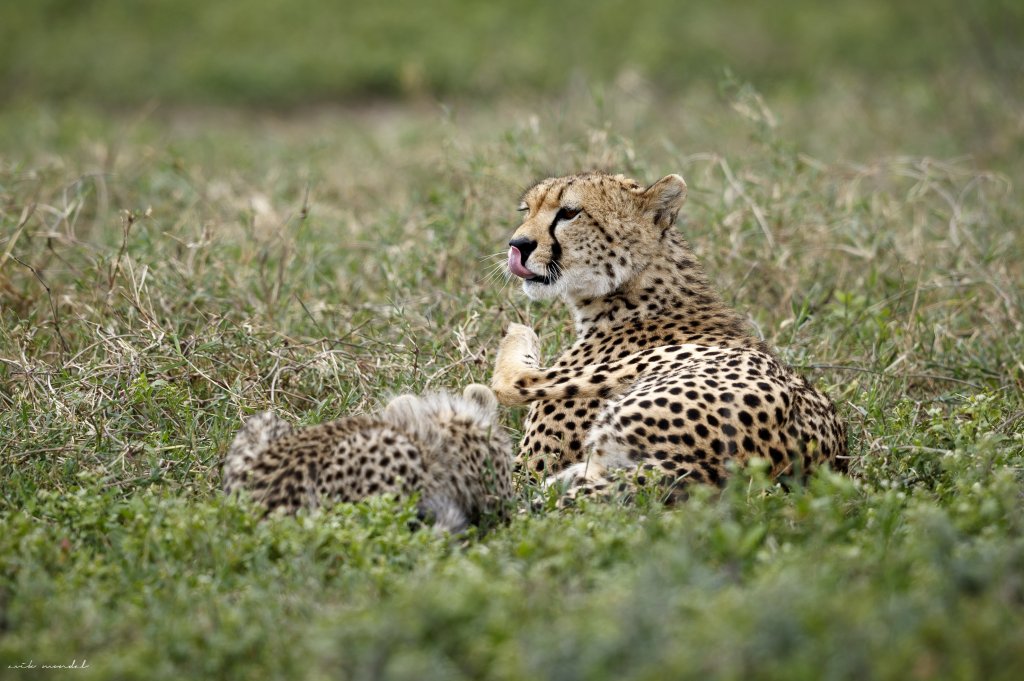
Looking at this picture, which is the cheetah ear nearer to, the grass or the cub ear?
the grass

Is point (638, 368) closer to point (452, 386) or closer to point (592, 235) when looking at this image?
point (592, 235)

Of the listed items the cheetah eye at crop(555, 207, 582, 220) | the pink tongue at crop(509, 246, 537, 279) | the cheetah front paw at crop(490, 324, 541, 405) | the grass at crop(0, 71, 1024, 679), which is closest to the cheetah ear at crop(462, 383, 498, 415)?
the cheetah front paw at crop(490, 324, 541, 405)

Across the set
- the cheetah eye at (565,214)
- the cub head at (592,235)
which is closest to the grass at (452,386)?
the cub head at (592,235)

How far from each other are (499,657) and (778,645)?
52 cm

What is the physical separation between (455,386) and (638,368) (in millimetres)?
786

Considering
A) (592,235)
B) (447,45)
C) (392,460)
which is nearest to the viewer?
(392,460)

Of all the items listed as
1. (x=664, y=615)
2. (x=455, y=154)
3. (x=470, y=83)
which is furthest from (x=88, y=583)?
(x=470, y=83)

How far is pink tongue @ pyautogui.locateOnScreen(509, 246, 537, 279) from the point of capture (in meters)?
4.52

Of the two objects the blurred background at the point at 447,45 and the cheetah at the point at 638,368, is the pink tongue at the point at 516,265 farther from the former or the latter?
the blurred background at the point at 447,45

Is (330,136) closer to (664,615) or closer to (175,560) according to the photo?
(175,560)

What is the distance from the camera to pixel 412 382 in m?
4.49

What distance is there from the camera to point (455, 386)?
4.68 metres

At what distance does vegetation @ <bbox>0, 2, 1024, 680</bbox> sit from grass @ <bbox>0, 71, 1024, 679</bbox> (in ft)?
0.04

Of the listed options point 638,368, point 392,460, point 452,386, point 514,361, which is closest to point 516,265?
point 514,361
